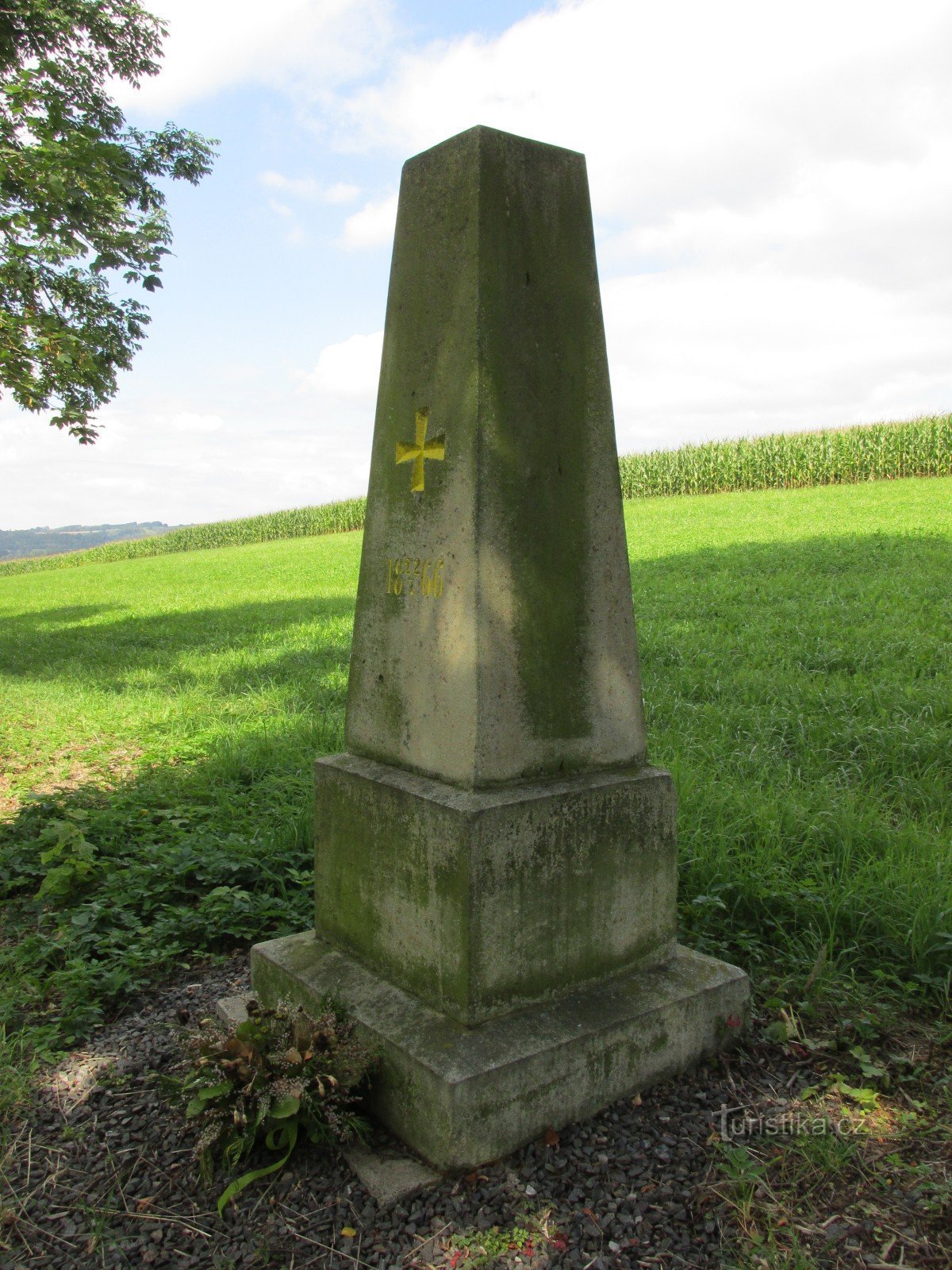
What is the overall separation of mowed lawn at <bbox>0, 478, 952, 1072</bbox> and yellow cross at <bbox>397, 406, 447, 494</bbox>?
67.0 inches

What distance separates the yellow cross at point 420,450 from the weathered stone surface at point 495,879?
78 cm

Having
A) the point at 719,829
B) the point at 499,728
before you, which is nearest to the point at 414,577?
the point at 499,728

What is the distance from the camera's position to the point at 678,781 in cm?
396

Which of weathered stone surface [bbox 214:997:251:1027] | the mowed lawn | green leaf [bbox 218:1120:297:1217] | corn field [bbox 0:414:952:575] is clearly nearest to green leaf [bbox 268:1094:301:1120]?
green leaf [bbox 218:1120:297:1217]

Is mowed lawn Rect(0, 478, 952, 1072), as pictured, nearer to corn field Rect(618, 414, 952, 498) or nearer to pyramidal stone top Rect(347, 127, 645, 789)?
pyramidal stone top Rect(347, 127, 645, 789)

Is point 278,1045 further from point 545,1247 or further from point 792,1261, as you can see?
point 792,1261

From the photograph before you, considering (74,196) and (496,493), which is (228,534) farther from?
(496,493)

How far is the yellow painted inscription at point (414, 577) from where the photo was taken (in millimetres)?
2381

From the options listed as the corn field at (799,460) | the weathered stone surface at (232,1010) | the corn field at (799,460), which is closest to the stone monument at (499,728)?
the weathered stone surface at (232,1010)

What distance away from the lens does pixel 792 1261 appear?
5.85 feet

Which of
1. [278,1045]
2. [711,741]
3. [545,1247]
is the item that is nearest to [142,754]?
[711,741]

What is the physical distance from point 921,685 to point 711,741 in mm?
1393

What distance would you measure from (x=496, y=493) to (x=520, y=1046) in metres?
1.31

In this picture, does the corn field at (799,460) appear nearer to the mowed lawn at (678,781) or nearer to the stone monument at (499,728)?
the mowed lawn at (678,781)
